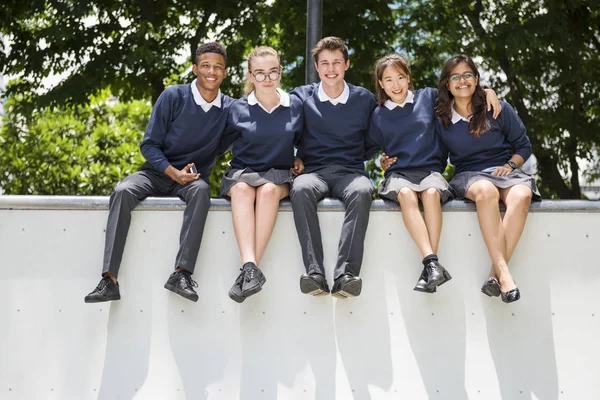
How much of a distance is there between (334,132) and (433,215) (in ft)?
2.94

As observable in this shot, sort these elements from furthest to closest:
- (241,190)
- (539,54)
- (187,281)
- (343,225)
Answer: (539,54) < (241,190) < (343,225) < (187,281)

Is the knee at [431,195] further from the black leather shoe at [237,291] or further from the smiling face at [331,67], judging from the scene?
the black leather shoe at [237,291]

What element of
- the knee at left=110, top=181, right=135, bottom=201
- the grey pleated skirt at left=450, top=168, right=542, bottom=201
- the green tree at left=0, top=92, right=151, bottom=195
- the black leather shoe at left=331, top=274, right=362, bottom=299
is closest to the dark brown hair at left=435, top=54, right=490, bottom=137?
the grey pleated skirt at left=450, top=168, right=542, bottom=201

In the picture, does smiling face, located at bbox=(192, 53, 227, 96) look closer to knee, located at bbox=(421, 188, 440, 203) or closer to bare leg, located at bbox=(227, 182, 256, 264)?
bare leg, located at bbox=(227, 182, 256, 264)

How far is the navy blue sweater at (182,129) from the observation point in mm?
4816

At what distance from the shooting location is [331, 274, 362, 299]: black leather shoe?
4180mm

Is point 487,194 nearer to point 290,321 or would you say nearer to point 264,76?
point 290,321

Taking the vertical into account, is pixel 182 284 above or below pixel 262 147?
below

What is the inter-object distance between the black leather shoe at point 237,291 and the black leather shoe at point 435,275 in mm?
1033

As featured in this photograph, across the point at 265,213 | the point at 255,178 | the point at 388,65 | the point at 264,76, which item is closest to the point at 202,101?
the point at 264,76

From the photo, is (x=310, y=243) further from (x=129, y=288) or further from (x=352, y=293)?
(x=129, y=288)

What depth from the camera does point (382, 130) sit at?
15.9ft

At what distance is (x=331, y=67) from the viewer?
4.87 m

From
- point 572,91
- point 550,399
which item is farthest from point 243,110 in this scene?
point 572,91
